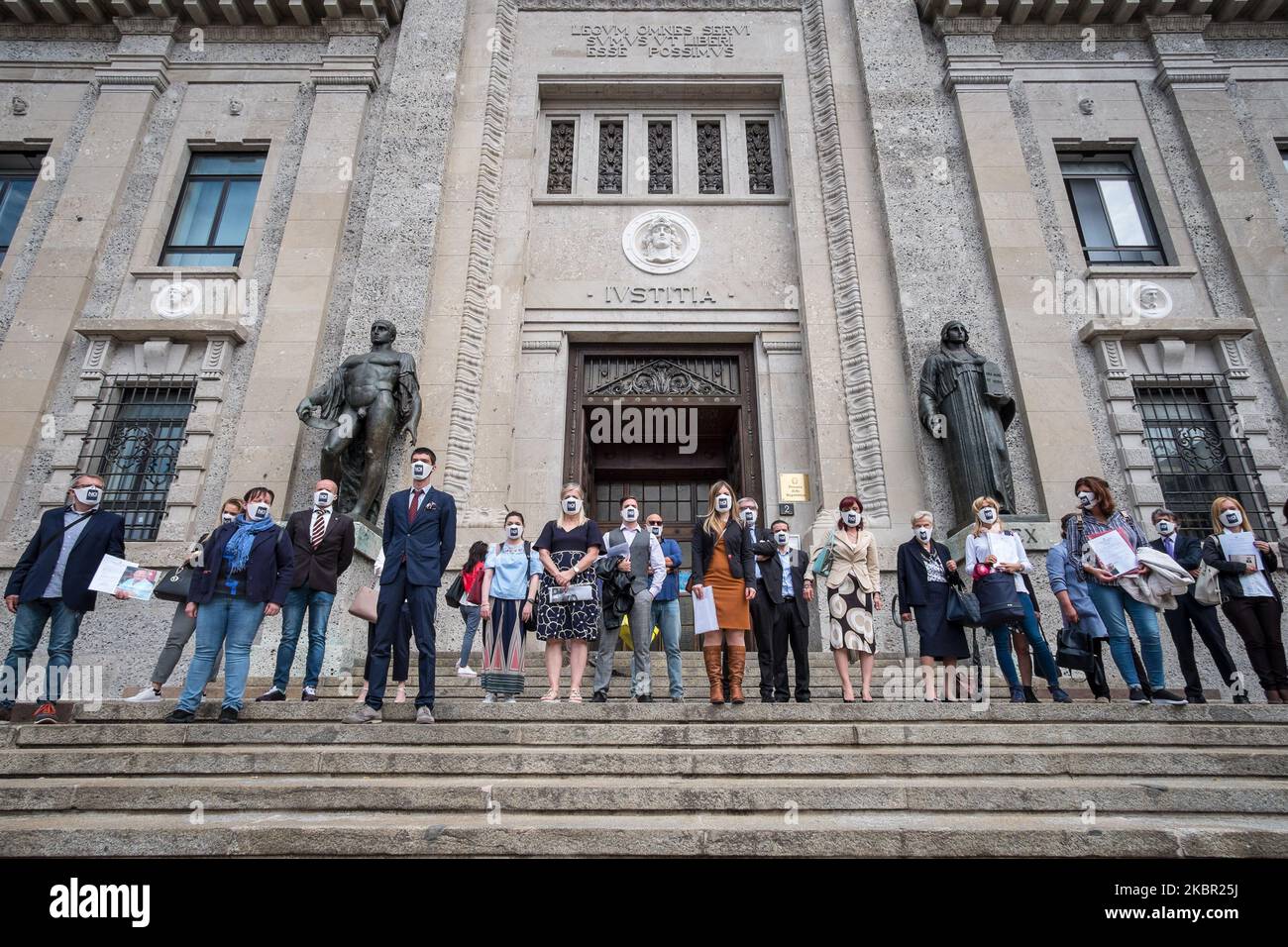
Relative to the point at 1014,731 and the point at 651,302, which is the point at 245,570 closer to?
the point at 1014,731

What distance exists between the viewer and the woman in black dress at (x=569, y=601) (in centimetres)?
699

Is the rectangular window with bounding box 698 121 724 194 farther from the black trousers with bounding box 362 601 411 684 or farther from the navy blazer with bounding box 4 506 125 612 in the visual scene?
the navy blazer with bounding box 4 506 125 612

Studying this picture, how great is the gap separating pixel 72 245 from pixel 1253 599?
1754 centimetres

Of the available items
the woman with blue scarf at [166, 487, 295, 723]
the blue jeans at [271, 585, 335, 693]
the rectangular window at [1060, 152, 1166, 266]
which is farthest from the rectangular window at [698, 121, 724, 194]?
the woman with blue scarf at [166, 487, 295, 723]

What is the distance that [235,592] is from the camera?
6.69 m

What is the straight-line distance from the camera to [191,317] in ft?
41.3

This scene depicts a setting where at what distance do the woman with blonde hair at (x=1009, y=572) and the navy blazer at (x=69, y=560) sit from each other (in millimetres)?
8429

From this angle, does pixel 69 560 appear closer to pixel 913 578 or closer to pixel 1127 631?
pixel 913 578

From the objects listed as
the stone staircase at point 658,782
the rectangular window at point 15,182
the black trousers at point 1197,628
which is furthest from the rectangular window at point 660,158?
the rectangular window at point 15,182

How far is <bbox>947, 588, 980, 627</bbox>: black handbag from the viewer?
23.9 feet

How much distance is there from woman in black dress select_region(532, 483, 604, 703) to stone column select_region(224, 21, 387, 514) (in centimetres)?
601

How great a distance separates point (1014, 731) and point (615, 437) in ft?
27.6

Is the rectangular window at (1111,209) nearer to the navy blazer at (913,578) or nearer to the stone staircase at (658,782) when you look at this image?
the navy blazer at (913,578)

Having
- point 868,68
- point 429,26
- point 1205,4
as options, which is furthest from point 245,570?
point 1205,4
